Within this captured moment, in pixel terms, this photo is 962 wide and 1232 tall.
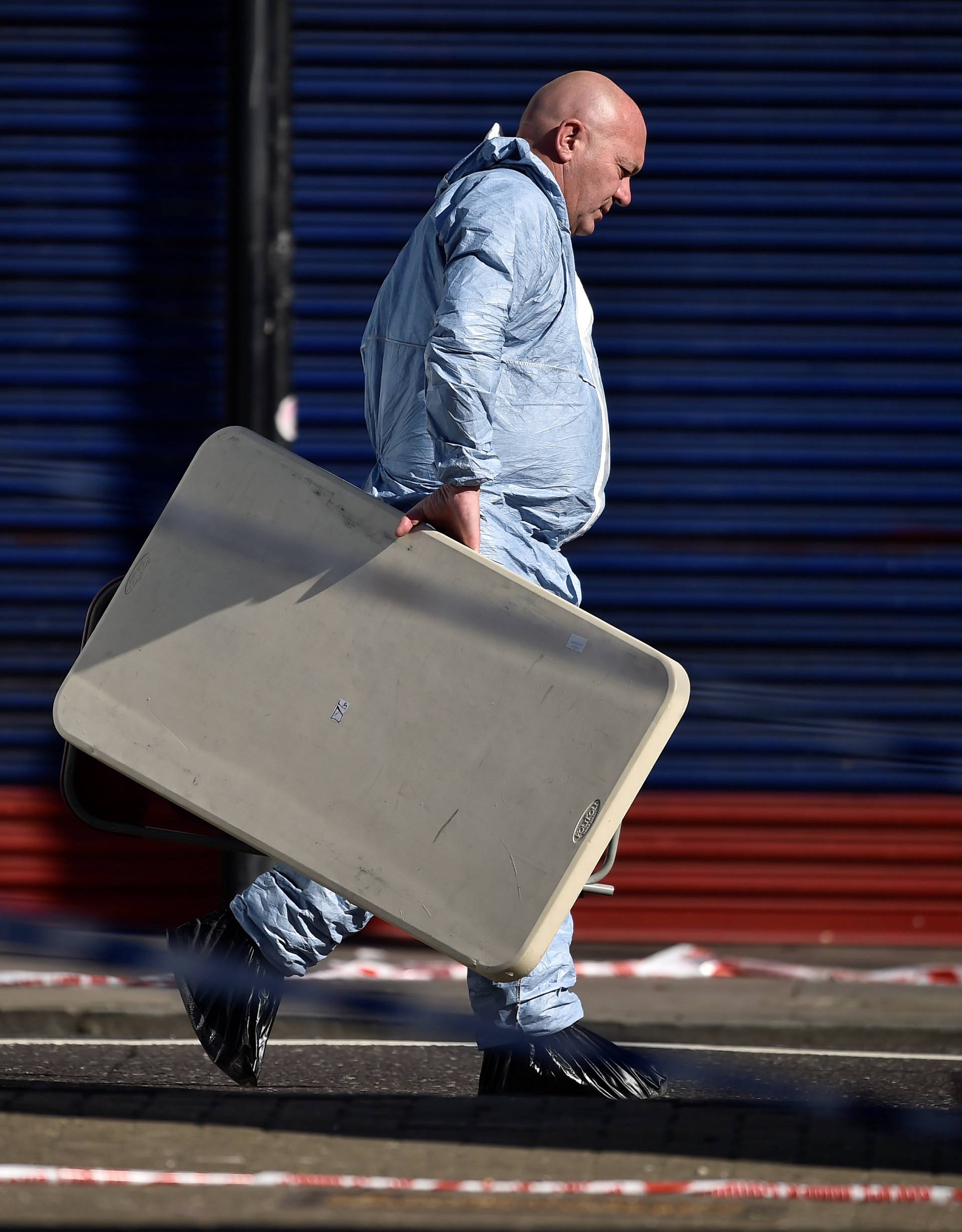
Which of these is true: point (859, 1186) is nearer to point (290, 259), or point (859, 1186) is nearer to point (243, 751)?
point (243, 751)

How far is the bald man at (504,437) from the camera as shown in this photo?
3596mm

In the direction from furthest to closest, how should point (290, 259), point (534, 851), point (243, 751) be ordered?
1. point (290, 259)
2. point (243, 751)
3. point (534, 851)

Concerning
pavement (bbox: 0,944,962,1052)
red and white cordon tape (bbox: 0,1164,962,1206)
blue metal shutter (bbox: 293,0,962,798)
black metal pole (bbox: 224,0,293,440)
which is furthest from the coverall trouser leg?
blue metal shutter (bbox: 293,0,962,798)

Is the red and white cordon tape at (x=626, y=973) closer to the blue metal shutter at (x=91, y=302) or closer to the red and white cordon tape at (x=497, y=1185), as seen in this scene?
the blue metal shutter at (x=91, y=302)

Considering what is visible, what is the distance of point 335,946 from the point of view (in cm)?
385

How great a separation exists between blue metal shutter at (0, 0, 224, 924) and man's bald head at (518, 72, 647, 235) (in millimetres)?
3429

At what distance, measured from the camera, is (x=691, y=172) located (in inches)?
282

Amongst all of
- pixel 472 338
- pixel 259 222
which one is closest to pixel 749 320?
pixel 259 222

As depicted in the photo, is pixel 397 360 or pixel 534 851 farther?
pixel 397 360

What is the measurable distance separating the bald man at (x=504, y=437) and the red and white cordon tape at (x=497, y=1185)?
0.71 metres

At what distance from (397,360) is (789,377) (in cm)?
354

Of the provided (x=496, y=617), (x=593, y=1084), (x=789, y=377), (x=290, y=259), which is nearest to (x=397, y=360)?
(x=496, y=617)

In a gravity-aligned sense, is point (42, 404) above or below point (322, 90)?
below

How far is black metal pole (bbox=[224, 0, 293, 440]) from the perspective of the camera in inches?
261
